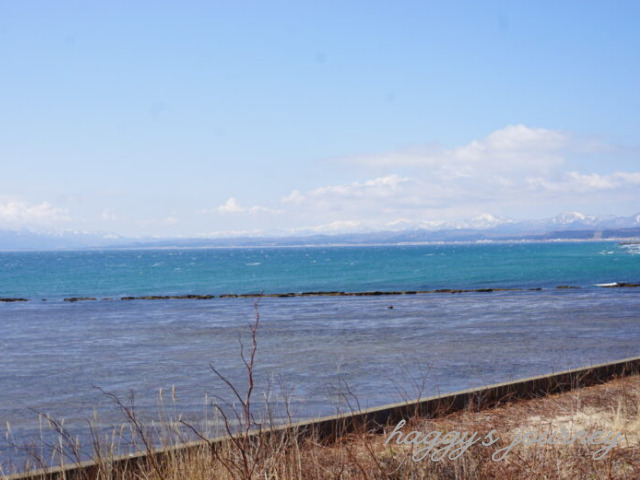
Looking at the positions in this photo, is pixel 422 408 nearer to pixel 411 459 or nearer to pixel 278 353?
pixel 411 459

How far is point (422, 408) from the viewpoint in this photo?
984cm

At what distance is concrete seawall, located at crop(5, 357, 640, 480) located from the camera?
22.6 ft

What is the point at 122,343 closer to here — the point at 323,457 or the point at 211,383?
the point at 211,383

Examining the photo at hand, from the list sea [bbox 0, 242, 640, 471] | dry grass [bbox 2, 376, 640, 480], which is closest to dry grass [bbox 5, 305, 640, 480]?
dry grass [bbox 2, 376, 640, 480]

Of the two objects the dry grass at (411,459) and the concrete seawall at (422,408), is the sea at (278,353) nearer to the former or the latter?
the concrete seawall at (422,408)

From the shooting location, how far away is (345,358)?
Answer: 1844 cm

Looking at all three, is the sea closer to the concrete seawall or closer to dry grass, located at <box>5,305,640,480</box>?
the concrete seawall

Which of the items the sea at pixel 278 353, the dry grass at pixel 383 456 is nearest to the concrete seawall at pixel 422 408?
the dry grass at pixel 383 456

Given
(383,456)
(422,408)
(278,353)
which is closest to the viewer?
(383,456)

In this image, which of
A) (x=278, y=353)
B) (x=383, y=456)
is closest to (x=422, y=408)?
(x=383, y=456)

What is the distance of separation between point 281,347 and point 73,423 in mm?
9635

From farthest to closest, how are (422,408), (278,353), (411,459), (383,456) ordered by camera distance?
(278,353)
(422,408)
(383,456)
(411,459)

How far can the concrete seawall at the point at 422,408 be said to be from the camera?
6883mm

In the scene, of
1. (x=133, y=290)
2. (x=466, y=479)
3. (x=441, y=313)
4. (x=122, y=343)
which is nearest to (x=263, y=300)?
(x=441, y=313)
